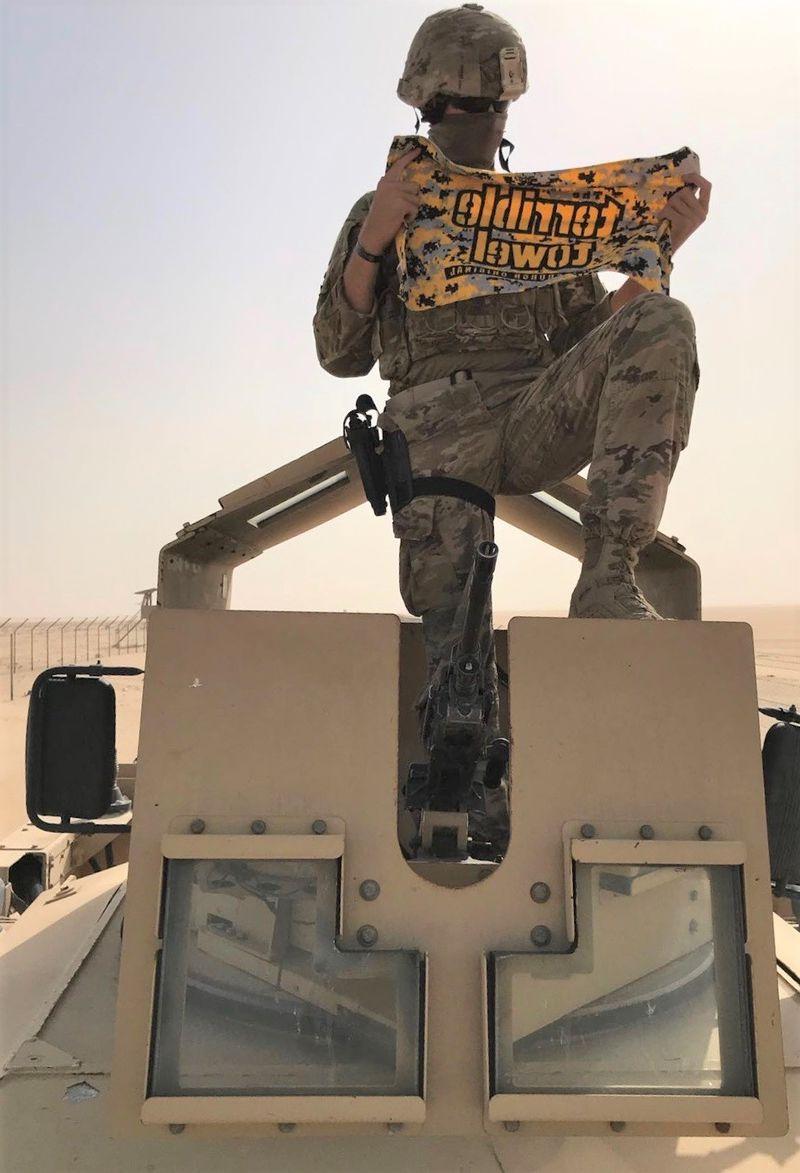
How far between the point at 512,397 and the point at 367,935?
1.63 m

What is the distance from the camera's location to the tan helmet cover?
3.03 m

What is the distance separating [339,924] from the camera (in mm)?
1973

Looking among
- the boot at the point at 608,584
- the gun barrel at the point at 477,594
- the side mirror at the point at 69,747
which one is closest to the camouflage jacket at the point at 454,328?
the boot at the point at 608,584

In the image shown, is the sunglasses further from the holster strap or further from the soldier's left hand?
the holster strap

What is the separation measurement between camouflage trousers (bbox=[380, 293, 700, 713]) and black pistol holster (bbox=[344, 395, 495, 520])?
0.03 m

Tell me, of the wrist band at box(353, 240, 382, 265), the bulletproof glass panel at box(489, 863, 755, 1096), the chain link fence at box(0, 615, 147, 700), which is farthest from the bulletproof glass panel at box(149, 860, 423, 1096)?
the chain link fence at box(0, 615, 147, 700)

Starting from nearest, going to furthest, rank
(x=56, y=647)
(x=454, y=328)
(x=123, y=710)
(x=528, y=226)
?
1. (x=528, y=226)
2. (x=454, y=328)
3. (x=123, y=710)
4. (x=56, y=647)

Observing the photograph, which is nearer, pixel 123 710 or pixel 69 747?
pixel 69 747

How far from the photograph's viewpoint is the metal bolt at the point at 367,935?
6.55 feet

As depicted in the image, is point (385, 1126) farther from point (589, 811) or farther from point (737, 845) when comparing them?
point (737, 845)

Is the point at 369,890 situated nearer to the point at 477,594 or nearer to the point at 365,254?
the point at 477,594

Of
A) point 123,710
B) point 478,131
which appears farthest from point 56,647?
point 478,131

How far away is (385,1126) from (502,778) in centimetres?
87

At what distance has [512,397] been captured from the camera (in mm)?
2994
